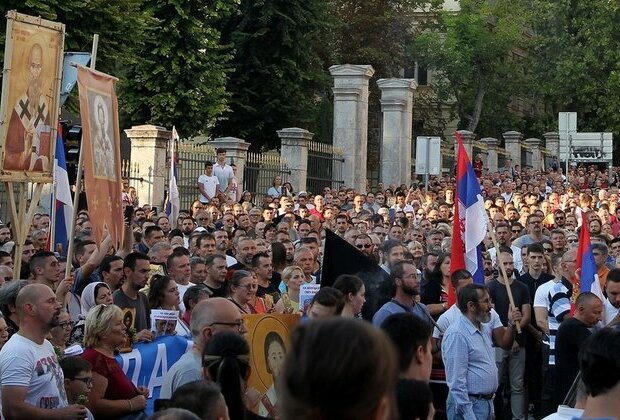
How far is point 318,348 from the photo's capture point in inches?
127

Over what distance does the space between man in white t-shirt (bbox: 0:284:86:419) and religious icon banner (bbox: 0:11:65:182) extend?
3422mm

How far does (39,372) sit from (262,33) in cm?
3171

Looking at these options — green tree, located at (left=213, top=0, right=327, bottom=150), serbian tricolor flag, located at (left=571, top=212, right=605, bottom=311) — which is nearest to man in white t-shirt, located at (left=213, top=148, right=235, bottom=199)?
serbian tricolor flag, located at (left=571, top=212, right=605, bottom=311)

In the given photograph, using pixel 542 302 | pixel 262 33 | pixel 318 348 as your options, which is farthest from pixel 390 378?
pixel 262 33

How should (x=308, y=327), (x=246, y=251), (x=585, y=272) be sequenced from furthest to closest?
(x=246, y=251), (x=585, y=272), (x=308, y=327)

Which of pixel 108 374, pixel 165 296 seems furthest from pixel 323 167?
pixel 108 374

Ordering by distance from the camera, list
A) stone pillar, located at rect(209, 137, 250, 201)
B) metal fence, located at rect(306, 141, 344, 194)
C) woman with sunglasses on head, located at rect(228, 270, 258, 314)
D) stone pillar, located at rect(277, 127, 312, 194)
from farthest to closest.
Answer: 1. metal fence, located at rect(306, 141, 344, 194)
2. stone pillar, located at rect(277, 127, 312, 194)
3. stone pillar, located at rect(209, 137, 250, 201)
4. woman with sunglasses on head, located at rect(228, 270, 258, 314)

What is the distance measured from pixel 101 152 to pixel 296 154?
20.3 m

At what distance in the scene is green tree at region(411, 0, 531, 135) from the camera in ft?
183

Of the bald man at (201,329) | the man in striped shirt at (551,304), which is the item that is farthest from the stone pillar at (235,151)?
the bald man at (201,329)

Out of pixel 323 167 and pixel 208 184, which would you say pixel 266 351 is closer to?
pixel 208 184

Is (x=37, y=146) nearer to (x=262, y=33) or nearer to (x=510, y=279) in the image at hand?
(x=510, y=279)

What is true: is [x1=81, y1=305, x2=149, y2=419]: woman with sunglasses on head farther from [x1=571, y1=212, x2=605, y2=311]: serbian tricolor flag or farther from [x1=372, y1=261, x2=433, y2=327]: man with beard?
[x1=571, y1=212, x2=605, y2=311]: serbian tricolor flag

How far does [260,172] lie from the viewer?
29.9m
